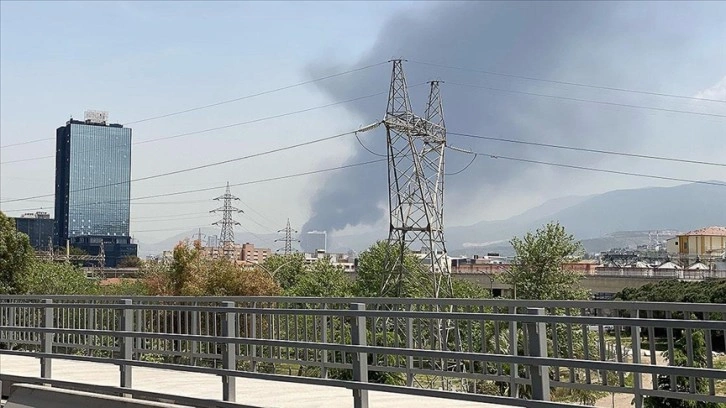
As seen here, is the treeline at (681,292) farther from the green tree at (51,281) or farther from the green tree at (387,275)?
the green tree at (51,281)

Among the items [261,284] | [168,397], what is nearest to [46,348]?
[168,397]

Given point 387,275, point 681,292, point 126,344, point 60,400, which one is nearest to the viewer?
point 60,400

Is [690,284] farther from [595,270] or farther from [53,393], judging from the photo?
[53,393]

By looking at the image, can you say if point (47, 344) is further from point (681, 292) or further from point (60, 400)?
point (681, 292)

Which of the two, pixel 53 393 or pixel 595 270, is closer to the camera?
pixel 53 393

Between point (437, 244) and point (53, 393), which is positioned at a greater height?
point (437, 244)

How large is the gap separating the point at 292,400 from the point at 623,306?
390 centimetres

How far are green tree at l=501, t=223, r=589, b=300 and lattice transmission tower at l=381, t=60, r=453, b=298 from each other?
17.7 metres

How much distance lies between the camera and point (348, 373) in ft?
58.1

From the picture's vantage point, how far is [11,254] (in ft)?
174

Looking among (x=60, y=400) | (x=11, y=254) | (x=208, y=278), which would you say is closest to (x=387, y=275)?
(x=208, y=278)

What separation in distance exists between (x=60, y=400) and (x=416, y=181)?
4672cm

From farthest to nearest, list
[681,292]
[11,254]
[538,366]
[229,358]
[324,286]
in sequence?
1. [681,292]
2. [324,286]
3. [11,254]
4. [229,358]
5. [538,366]

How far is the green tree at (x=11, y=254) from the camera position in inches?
2078
